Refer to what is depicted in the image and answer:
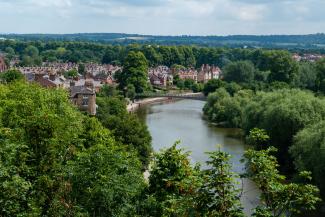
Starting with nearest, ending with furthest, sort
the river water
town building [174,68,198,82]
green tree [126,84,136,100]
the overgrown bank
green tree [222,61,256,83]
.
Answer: the overgrown bank, the river water, green tree [126,84,136,100], green tree [222,61,256,83], town building [174,68,198,82]

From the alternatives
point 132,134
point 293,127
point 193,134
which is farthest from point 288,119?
point 193,134

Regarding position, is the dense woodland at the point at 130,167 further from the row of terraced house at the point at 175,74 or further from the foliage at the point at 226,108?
the row of terraced house at the point at 175,74

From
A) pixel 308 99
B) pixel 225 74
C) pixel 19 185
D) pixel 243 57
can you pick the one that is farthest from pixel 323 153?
pixel 243 57

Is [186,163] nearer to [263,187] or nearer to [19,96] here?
[263,187]

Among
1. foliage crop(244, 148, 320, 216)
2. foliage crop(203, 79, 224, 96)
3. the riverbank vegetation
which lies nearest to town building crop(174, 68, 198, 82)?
foliage crop(203, 79, 224, 96)

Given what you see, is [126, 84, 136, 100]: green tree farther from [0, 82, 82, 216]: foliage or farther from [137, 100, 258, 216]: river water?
[0, 82, 82, 216]: foliage

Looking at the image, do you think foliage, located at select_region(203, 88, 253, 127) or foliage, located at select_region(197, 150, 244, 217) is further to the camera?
foliage, located at select_region(203, 88, 253, 127)

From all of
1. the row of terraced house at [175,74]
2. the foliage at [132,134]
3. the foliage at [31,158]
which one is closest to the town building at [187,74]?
the row of terraced house at [175,74]

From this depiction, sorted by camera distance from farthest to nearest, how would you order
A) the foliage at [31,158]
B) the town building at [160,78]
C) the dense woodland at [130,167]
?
1. the town building at [160,78]
2. the foliage at [31,158]
3. the dense woodland at [130,167]
